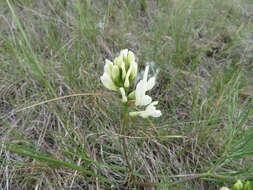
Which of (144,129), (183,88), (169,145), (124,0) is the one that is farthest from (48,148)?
(124,0)

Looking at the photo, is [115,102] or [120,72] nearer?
[120,72]

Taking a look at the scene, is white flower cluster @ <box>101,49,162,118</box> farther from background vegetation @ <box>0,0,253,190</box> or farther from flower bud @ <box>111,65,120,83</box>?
background vegetation @ <box>0,0,253,190</box>

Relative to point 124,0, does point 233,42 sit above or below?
below

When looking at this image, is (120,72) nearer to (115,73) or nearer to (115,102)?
(115,73)

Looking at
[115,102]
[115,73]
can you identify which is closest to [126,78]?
[115,73]

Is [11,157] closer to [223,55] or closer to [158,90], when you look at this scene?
[158,90]

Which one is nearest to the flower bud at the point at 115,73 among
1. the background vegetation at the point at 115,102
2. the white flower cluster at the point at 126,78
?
the white flower cluster at the point at 126,78

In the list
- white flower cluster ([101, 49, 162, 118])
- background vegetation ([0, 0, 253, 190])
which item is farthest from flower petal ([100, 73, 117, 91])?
background vegetation ([0, 0, 253, 190])

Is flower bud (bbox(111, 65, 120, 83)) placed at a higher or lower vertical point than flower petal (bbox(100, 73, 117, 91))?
higher
